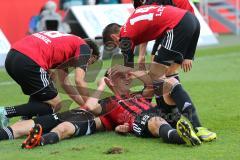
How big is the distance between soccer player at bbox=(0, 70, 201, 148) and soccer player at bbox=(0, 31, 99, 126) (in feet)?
0.98

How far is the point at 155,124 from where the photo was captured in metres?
6.76

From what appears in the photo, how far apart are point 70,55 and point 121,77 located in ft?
2.14

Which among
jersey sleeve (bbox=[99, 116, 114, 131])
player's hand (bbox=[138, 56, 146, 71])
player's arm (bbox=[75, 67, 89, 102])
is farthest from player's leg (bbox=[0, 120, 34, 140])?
player's hand (bbox=[138, 56, 146, 71])

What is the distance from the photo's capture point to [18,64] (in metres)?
7.38

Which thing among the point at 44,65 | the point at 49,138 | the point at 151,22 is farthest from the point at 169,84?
the point at 44,65

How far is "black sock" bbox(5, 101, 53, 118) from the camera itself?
756cm

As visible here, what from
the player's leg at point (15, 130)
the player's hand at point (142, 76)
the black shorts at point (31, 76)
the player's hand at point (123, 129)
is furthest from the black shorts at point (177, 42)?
the player's leg at point (15, 130)

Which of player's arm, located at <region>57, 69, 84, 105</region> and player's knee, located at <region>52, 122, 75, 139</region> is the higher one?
player's arm, located at <region>57, 69, 84, 105</region>

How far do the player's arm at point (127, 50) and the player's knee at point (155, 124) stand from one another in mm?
777

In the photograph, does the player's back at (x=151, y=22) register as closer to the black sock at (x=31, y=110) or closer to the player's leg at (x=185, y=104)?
the player's leg at (x=185, y=104)

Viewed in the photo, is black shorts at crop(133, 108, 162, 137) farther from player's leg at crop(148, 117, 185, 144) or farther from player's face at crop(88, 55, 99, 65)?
player's face at crop(88, 55, 99, 65)

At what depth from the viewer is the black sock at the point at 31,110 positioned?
7.56 m

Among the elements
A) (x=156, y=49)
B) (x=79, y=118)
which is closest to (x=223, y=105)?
(x=156, y=49)

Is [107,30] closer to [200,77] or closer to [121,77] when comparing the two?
[121,77]
